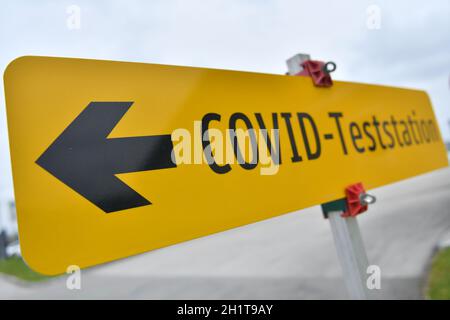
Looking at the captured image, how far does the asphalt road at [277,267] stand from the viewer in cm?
430

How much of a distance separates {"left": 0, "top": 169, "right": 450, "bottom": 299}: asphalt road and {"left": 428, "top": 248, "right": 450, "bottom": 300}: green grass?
0.13m

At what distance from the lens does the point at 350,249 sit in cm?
124

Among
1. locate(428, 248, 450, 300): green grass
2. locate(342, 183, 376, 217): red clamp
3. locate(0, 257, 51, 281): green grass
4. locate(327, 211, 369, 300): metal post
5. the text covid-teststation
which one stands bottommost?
locate(428, 248, 450, 300): green grass

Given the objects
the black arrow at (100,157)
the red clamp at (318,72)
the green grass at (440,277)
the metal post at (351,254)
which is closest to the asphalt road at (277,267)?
the green grass at (440,277)

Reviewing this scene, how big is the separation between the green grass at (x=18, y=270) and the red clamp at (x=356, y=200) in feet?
27.6

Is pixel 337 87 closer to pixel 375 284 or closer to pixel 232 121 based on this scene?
pixel 232 121

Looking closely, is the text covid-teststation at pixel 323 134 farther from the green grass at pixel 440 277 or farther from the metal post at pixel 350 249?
the green grass at pixel 440 277

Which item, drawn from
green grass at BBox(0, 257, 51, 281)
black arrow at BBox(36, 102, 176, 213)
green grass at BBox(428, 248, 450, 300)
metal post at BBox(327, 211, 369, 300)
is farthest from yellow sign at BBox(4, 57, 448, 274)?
green grass at BBox(0, 257, 51, 281)

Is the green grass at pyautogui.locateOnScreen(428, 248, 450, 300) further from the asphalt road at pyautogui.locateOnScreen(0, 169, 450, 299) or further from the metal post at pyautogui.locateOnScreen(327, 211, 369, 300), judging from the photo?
the metal post at pyautogui.locateOnScreen(327, 211, 369, 300)

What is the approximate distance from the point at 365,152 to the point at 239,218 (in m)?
0.79

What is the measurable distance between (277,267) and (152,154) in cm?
508

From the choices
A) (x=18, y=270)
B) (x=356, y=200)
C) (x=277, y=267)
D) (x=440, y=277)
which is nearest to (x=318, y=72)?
(x=356, y=200)

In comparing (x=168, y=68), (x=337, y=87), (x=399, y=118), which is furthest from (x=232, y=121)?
(x=399, y=118)

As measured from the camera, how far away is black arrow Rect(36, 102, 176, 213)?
738 millimetres
